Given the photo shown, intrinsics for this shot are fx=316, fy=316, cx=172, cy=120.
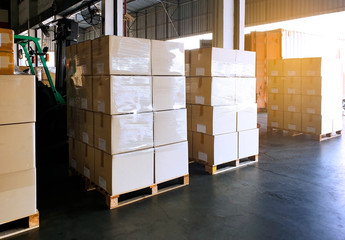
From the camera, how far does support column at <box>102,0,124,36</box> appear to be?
425cm

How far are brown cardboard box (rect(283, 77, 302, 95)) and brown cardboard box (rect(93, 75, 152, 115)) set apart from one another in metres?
4.75

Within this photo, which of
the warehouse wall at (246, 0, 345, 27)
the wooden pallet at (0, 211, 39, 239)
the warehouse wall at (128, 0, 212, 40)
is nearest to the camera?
the wooden pallet at (0, 211, 39, 239)

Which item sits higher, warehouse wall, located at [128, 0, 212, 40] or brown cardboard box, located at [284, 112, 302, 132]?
warehouse wall, located at [128, 0, 212, 40]

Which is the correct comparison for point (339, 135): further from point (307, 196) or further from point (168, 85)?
point (168, 85)

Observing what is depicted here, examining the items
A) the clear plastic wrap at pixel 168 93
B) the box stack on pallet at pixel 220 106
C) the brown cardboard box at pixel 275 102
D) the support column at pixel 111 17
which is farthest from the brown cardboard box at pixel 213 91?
the brown cardboard box at pixel 275 102

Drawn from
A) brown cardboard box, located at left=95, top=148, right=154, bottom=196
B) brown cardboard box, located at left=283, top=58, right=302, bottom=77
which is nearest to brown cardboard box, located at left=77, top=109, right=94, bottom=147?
brown cardboard box, located at left=95, top=148, right=154, bottom=196

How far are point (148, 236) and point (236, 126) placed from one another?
2.54 m

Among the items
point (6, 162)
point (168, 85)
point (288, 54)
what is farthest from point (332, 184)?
point (288, 54)

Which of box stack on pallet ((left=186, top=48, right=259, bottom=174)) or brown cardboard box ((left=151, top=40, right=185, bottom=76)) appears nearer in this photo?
brown cardboard box ((left=151, top=40, right=185, bottom=76))

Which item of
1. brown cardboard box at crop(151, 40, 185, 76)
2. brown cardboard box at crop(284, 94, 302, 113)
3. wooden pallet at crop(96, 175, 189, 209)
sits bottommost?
wooden pallet at crop(96, 175, 189, 209)

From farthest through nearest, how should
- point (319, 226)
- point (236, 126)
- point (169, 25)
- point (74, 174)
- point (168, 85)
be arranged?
point (169, 25), point (236, 126), point (74, 174), point (168, 85), point (319, 226)

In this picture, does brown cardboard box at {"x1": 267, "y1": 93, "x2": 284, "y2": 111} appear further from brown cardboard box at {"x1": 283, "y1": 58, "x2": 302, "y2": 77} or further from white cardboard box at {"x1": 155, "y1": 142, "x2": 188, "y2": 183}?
white cardboard box at {"x1": 155, "y1": 142, "x2": 188, "y2": 183}

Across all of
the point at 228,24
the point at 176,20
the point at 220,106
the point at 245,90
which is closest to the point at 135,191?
the point at 220,106

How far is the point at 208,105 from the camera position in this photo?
176 inches
